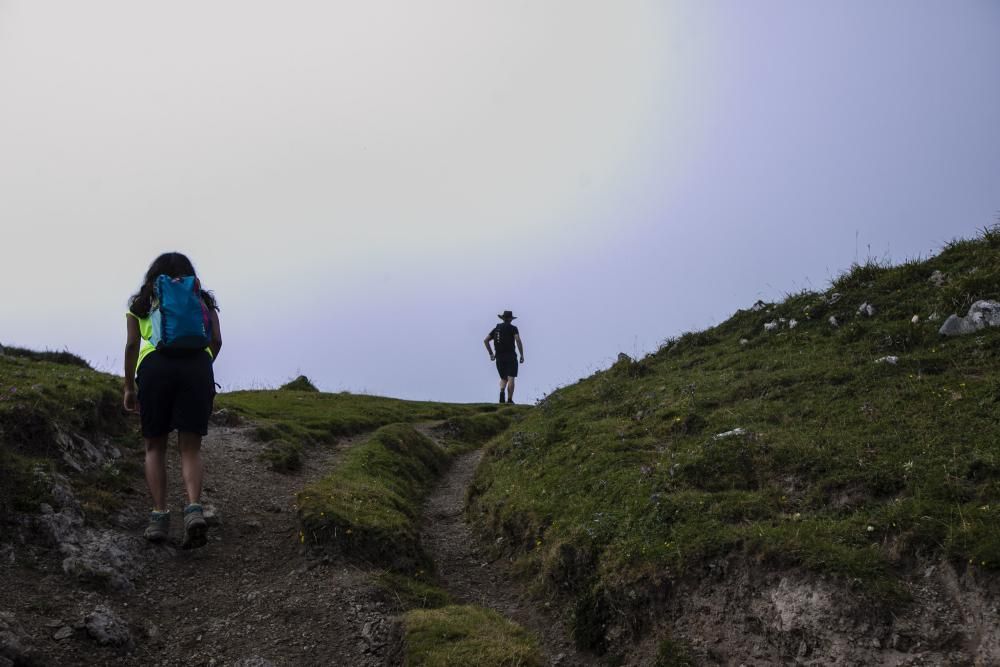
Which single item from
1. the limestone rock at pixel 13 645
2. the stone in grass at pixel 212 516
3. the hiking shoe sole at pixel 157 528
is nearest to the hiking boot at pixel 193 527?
the hiking shoe sole at pixel 157 528

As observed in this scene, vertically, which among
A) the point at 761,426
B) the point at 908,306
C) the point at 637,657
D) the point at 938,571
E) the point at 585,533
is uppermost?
the point at 908,306

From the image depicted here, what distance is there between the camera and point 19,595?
7.39 metres

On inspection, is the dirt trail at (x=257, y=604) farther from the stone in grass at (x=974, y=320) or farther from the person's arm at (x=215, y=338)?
the stone in grass at (x=974, y=320)

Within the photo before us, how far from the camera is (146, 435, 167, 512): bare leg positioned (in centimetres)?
936

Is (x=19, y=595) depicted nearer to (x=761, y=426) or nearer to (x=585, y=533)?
(x=585, y=533)

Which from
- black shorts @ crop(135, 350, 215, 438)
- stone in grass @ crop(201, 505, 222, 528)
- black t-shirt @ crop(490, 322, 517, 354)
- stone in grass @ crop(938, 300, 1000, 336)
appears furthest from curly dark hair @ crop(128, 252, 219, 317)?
black t-shirt @ crop(490, 322, 517, 354)

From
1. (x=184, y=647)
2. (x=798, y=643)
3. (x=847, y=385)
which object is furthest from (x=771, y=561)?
(x=184, y=647)

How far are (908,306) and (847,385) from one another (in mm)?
4026

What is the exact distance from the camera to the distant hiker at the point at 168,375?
30.3ft

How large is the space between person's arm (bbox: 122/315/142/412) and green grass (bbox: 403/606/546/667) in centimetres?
480

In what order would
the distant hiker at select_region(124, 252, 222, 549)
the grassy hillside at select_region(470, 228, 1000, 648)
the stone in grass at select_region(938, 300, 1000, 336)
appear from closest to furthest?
1. the grassy hillside at select_region(470, 228, 1000, 648)
2. the distant hiker at select_region(124, 252, 222, 549)
3. the stone in grass at select_region(938, 300, 1000, 336)

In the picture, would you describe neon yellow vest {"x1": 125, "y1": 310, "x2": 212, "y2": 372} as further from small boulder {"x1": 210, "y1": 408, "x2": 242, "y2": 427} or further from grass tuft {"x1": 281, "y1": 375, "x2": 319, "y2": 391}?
grass tuft {"x1": 281, "y1": 375, "x2": 319, "y2": 391}

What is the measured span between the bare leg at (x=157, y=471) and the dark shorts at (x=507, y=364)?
806 inches

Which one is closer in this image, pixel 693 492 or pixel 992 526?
pixel 992 526
